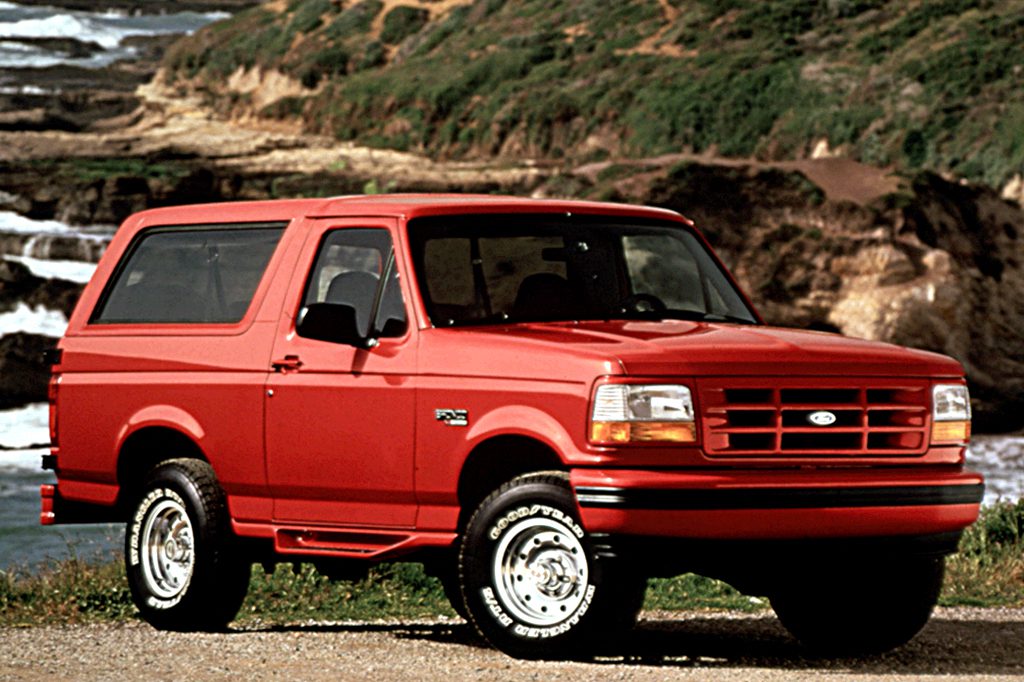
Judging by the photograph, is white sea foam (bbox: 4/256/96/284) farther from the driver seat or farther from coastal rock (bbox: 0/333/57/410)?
the driver seat

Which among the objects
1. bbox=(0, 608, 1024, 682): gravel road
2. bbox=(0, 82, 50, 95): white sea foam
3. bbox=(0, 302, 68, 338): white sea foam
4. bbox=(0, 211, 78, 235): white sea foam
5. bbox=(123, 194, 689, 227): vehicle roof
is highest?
bbox=(123, 194, 689, 227): vehicle roof

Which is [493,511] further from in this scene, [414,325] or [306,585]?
[306,585]

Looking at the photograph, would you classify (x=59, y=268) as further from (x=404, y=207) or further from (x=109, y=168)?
(x=404, y=207)

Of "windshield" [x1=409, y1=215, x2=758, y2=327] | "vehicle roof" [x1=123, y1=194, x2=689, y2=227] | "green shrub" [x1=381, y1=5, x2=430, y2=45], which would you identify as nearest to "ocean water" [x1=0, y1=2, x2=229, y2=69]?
"green shrub" [x1=381, y1=5, x2=430, y2=45]

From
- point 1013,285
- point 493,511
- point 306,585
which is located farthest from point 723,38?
point 493,511

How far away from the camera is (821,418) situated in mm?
8219

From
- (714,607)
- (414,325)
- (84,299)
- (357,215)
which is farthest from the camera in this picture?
(714,607)

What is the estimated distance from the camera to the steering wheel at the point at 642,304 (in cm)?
939

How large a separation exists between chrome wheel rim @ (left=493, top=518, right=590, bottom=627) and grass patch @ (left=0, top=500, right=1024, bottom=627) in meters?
2.84

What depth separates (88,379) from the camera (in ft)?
34.6

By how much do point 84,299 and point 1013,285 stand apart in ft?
89.2

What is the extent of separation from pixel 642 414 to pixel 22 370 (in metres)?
29.6

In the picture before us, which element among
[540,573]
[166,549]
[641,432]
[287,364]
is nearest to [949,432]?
[641,432]

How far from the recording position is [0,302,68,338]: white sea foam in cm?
3744
